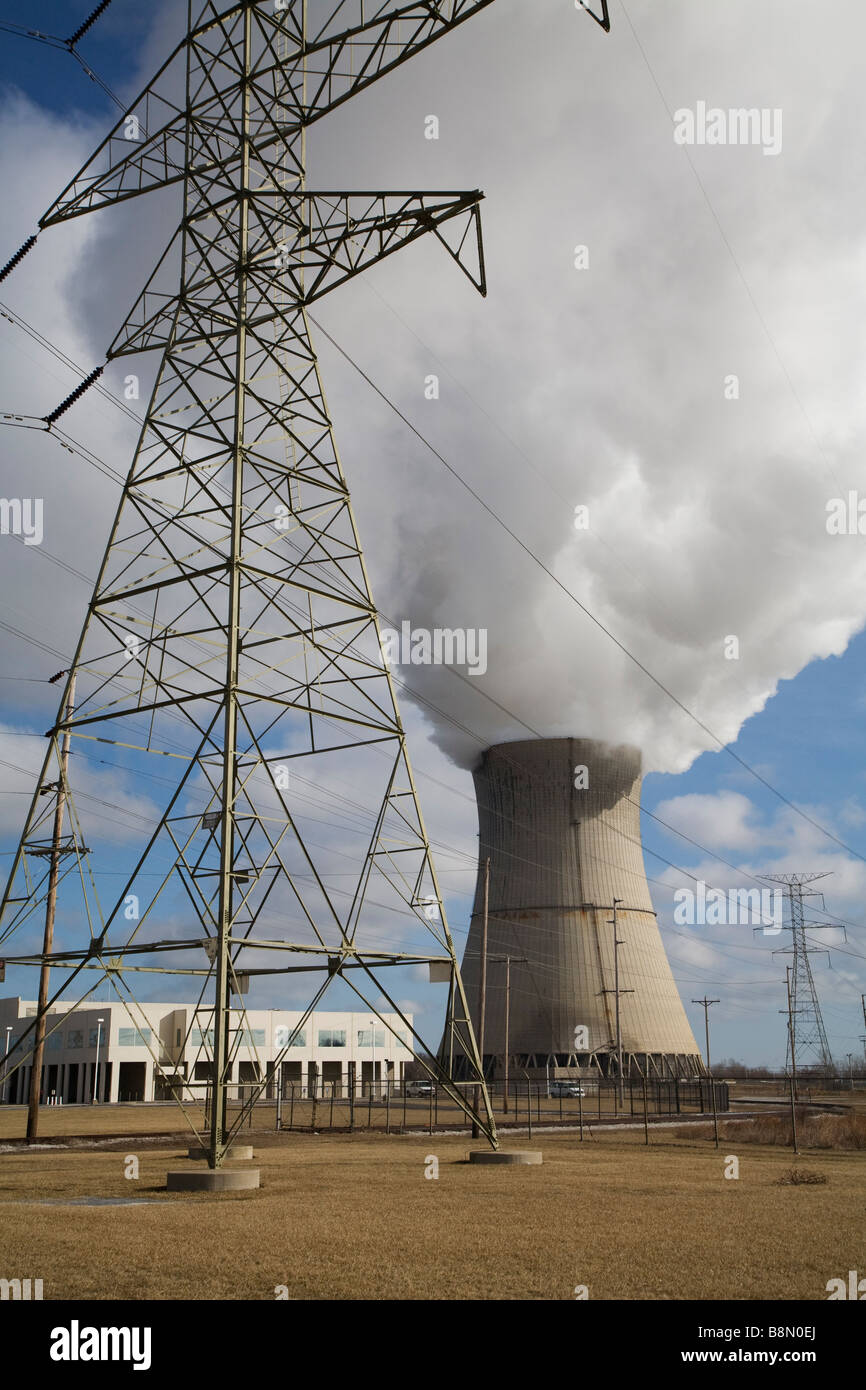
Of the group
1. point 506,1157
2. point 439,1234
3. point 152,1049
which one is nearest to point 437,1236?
point 439,1234

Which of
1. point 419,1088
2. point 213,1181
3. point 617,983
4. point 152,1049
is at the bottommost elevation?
point 419,1088

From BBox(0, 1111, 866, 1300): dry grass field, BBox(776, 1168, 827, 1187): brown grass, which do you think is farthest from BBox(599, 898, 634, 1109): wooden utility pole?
BBox(0, 1111, 866, 1300): dry grass field

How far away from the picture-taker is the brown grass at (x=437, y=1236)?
25.8 ft

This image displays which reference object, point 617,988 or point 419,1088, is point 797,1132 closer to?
point 617,988

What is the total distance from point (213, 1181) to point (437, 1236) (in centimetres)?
478

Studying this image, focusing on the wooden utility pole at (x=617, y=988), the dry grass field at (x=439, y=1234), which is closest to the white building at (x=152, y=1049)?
the wooden utility pole at (x=617, y=988)

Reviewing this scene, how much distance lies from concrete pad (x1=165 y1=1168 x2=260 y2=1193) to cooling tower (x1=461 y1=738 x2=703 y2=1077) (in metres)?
32.0

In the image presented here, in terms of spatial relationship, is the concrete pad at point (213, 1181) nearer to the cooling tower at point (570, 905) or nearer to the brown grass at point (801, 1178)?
the brown grass at point (801, 1178)

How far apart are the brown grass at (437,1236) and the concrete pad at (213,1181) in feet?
0.83

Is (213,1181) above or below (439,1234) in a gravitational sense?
below

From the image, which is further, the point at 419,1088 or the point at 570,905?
the point at 419,1088

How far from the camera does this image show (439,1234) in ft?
33.3

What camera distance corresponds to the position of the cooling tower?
47.3 metres
